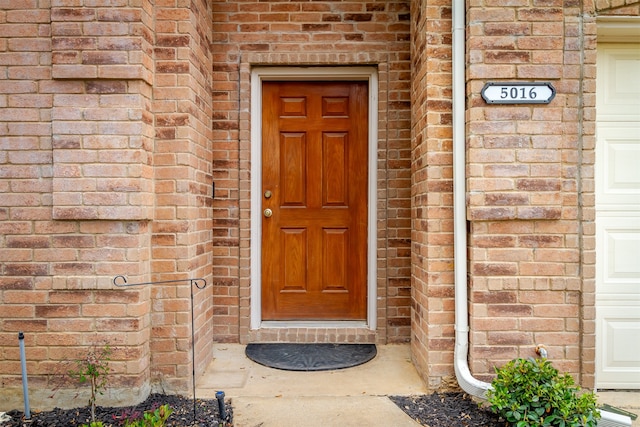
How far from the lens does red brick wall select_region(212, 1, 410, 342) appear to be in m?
3.27

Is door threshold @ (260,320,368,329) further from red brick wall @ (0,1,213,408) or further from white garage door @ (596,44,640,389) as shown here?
white garage door @ (596,44,640,389)

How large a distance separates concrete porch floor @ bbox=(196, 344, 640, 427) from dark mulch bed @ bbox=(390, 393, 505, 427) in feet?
0.22

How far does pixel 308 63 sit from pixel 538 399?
2690 millimetres

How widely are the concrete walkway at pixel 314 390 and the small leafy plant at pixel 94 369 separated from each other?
22.7 inches

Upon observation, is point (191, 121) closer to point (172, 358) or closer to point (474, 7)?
point (172, 358)

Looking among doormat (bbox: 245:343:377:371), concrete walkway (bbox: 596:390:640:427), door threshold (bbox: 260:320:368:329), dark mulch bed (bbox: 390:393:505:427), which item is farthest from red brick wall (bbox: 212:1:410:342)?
concrete walkway (bbox: 596:390:640:427)

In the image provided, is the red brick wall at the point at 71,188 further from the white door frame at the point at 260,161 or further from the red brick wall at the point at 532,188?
the red brick wall at the point at 532,188

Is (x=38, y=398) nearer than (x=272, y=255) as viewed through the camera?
Yes

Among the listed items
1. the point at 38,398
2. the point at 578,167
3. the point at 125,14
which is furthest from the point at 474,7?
the point at 38,398

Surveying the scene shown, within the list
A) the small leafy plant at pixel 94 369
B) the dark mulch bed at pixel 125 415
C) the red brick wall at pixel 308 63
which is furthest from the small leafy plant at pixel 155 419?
the red brick wall at pixel 308 63

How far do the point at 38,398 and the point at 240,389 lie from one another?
1.17 m

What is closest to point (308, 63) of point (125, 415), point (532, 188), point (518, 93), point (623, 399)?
point (518, 93)

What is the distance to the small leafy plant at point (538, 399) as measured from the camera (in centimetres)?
205

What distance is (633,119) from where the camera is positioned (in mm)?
2684
